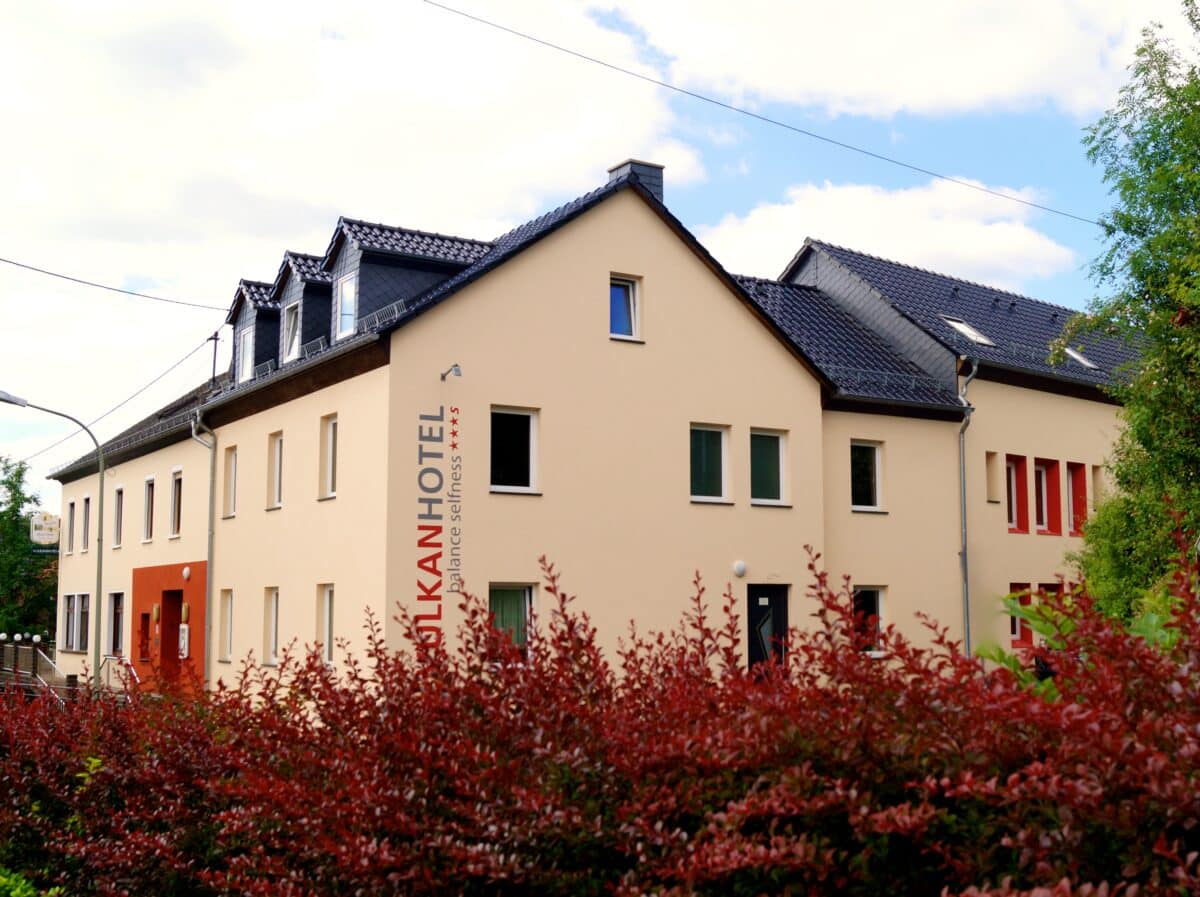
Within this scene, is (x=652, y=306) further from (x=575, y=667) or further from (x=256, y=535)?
(x=575, y=667)

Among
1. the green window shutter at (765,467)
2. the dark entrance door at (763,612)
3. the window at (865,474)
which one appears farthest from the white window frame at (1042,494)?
the dark entrance door at (763,612)

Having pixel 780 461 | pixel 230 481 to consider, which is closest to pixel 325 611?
pixel 230 481

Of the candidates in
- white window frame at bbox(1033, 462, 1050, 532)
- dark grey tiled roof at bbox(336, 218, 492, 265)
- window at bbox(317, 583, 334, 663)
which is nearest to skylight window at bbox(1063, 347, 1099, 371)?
white window frame at bbox(1033, 462, 1050, 532)

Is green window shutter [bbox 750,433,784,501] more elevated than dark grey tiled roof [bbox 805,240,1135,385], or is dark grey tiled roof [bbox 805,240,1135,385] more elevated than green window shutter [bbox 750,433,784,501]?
dark grey tiled roof [bbox 805,240,1135,385]

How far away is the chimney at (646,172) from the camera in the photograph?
2114cm

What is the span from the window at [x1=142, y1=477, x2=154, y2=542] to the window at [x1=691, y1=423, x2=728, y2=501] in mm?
13308

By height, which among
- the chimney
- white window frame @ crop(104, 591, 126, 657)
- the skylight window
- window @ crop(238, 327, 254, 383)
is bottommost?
white window frame @ crop(104, 591, 126, 657)

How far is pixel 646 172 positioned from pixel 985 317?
10265mm

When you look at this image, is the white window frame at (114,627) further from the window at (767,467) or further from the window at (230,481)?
the window at (767,467)

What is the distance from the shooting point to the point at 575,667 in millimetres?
4629

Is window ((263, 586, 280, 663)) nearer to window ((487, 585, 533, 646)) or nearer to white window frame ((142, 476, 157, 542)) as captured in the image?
window ((487, 585, 533, 646))

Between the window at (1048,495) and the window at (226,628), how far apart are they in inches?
611

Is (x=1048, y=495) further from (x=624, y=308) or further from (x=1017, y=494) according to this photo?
(x=624, y=308)

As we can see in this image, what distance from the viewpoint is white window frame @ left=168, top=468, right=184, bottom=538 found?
26.2m
